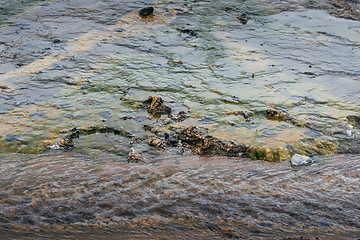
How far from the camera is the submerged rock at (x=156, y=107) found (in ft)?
12.5

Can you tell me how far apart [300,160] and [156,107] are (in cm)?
164

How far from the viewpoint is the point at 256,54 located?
5578 mm

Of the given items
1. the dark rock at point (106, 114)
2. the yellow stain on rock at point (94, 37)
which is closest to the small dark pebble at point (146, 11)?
the yellow stain on rock at point (94, 37)

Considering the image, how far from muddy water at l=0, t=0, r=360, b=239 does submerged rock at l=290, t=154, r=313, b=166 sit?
7cm

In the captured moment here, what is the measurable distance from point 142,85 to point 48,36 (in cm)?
233

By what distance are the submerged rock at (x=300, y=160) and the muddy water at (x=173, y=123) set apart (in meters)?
0.07

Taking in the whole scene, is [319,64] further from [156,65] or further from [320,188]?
[320,188]

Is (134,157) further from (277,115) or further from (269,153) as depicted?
(277,115)

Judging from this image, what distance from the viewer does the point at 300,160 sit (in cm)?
320

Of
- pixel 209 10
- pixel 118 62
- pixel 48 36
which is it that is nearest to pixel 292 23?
pixel 209 10

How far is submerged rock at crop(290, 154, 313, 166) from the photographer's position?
3189 millimetres

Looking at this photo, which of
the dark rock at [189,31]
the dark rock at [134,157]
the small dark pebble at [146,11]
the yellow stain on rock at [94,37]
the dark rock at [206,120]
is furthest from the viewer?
the small dark pebble at [146,11]

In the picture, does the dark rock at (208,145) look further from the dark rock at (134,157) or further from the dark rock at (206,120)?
the dark rock at (134,157)

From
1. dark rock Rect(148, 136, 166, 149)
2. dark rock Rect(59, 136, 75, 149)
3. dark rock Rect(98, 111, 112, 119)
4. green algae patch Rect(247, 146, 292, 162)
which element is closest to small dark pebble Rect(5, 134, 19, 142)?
dark rock Rect(59, 136, 75, 149)
